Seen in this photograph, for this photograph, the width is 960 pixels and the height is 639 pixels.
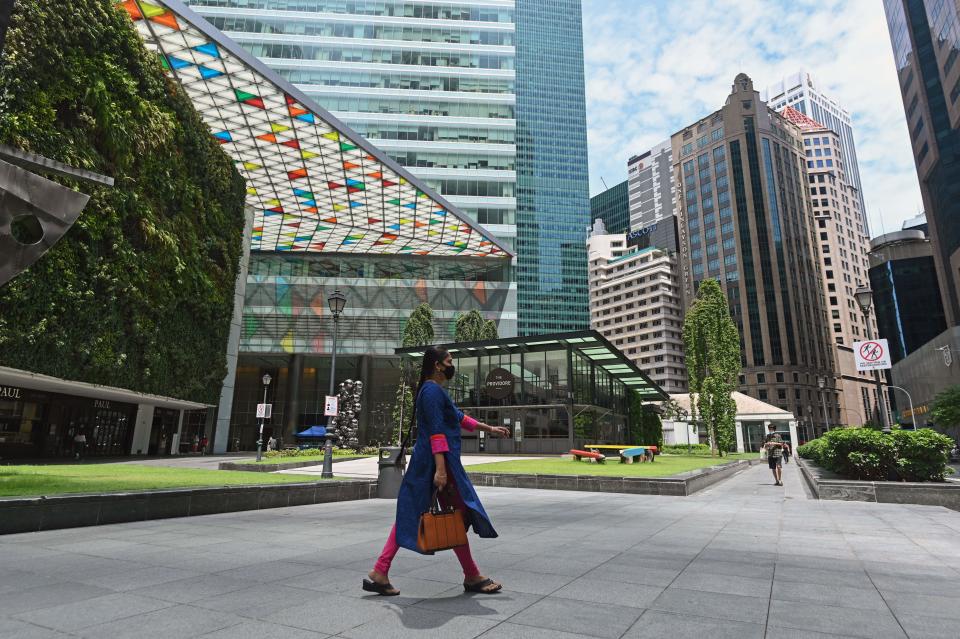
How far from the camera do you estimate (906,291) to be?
3278 inches

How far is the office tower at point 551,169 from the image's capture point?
137750 mm

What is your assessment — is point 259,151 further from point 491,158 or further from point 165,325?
point 491,158

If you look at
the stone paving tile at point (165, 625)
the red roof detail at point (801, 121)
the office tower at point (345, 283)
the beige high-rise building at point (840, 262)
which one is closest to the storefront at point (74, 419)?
the office tower at point (345, 283)

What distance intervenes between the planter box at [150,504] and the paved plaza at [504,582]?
0.30m

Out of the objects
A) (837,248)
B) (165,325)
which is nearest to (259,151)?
(165,325)

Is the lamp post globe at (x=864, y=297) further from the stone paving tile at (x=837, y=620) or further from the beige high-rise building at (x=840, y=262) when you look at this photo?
the beige high-rise building at (x=840, y=262)

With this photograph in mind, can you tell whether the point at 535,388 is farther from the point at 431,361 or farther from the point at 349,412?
the point at 431,361

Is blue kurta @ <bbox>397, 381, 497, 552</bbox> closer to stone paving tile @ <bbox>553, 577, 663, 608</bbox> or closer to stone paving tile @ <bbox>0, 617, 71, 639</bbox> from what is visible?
stone paving tile @ <bbox>553, 577, 663, 608</bbox>

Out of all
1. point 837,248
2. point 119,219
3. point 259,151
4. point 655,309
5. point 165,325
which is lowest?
point 165,325

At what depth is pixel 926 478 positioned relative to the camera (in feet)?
39.7

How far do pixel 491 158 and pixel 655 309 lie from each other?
74.5 m

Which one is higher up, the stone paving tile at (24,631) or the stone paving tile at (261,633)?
the stone paving tile at (24,631)

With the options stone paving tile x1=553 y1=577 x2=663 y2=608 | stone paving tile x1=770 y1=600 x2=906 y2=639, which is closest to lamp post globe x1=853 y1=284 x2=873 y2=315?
stone paving tile x1=770 y1=600 x2=906 y2=639

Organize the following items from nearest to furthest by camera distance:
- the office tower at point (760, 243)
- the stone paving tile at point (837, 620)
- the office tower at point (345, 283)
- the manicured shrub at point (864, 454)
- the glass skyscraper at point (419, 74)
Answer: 1. the stone paving tile at point (837, 620)
2. the manicured shrub at point (864, 454)
3. the office tower at point (345, 283)
4. the glass skyscraper at point (419, 74)
5. the office tower at point (760, 243)
